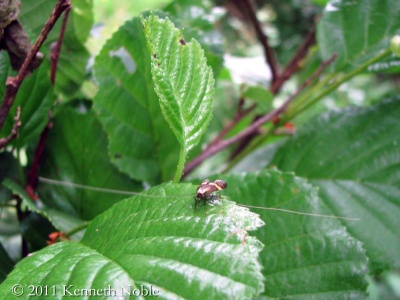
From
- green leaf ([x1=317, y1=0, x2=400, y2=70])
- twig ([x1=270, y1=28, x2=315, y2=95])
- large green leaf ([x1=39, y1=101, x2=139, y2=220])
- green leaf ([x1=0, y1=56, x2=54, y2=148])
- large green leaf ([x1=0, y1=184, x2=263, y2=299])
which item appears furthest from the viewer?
A: twig ([x1=270, y1=28, x2=315, y2=95])

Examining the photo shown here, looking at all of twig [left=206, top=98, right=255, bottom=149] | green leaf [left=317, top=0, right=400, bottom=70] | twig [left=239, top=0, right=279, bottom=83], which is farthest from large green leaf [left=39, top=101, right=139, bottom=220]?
twig [left=239, top=0, right=279, bottom=83]

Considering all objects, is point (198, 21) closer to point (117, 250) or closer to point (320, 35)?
point (320, 35)

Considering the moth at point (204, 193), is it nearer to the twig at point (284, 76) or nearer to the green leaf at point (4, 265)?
the green leaf at point (4, 265)

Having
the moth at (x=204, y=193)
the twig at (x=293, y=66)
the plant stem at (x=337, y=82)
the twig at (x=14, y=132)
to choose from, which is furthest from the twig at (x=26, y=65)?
the twig at (x=293, y=66)

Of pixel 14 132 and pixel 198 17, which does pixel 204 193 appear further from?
pixel 198 17

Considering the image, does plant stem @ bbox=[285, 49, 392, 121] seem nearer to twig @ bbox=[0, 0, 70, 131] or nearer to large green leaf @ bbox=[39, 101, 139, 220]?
large green leaf @ bbox=[39, 101, 139, 220]

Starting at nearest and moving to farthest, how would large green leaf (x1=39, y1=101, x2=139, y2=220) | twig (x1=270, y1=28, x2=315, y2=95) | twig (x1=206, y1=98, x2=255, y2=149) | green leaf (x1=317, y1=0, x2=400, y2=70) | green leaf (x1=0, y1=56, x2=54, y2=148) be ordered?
green leaf (x1=0, y1=56, x2=54, y2=148)
large green leaf (x1=39, y1=101, x2=139, y2=220)
green leaf (x1=317, y1=0, x2=400, y2=70)
twig (x1=206, y1=98, x2=255, y2=149)
twig (x1=270, y1=28, x2=315, y2=95)

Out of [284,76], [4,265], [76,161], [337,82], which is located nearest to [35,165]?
[76,161]
